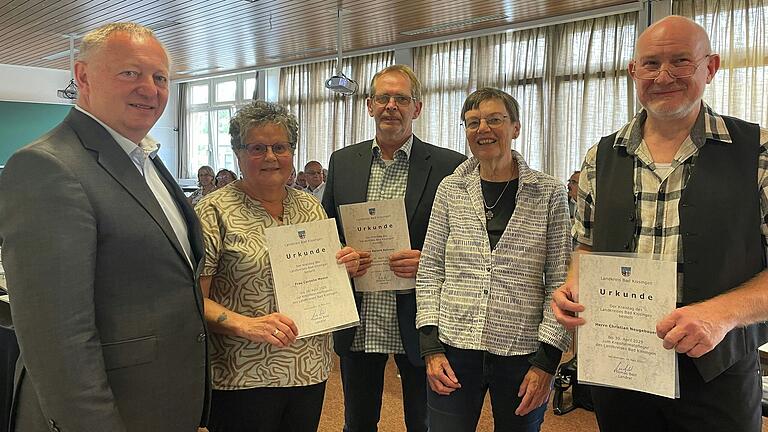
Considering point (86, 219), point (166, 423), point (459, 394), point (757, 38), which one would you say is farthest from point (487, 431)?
point (757, 38)

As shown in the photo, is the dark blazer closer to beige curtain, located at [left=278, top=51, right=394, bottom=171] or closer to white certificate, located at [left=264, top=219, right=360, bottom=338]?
white certificate, located at [left=264, top=219, right=360, bottom=338]

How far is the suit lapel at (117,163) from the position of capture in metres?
1.49

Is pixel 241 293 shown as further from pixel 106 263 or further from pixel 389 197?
pixel 389 197

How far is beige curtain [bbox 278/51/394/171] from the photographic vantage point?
10.3 m

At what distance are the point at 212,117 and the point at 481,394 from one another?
1248 centimetres

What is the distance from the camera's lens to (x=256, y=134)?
1933 mm

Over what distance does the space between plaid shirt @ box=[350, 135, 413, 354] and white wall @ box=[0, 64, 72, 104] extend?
1241 centimetres

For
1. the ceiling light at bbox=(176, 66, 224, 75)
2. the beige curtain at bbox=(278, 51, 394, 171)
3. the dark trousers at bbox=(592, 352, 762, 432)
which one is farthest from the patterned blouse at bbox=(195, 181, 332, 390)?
the ceiling light at bbox=(176, 66, 224, 75)

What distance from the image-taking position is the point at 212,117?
13.4 meters

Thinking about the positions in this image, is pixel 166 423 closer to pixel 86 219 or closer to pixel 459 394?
pixel 86 219

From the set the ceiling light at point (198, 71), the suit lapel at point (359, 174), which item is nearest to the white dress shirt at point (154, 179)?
the suit lapel at point (359, 174)

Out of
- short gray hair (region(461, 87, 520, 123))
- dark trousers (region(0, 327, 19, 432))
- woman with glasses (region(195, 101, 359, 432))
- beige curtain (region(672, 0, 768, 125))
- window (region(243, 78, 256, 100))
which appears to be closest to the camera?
woman with glasses (region(195, 101, 359, 432))

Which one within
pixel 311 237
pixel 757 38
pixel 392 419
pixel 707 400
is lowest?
pixel 392 419

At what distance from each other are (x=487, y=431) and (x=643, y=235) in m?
2.42
